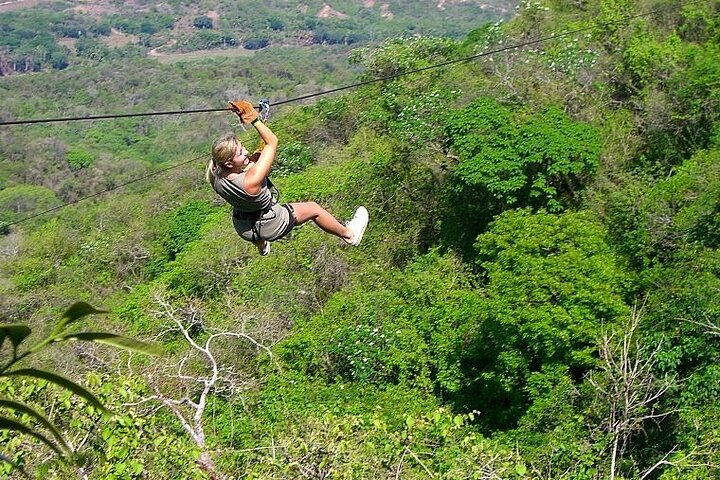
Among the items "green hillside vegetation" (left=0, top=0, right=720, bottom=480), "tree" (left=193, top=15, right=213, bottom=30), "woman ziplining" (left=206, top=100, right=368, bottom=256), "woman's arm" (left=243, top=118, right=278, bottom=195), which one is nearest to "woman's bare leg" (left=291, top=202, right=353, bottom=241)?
"woman ziplining" (left=206, top=100, right=368, bottom=256)

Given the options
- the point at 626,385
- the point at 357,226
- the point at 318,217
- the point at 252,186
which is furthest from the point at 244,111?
the point at 626,385

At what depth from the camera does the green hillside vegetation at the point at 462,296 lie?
24.4 feet

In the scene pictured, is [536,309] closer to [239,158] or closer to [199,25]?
[239,158]

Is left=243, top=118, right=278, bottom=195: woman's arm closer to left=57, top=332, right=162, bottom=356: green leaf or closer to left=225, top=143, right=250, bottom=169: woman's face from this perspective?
left=225, top=143, right=250, bottom=169: woman's face

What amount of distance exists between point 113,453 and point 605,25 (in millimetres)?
16075

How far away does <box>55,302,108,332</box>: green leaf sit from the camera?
80 centimetres

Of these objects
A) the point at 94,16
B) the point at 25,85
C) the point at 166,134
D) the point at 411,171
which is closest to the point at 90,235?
the point at 411,171

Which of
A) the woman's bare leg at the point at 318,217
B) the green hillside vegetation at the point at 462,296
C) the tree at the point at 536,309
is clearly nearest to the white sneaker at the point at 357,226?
the woman's bare leg at the point at 318,217

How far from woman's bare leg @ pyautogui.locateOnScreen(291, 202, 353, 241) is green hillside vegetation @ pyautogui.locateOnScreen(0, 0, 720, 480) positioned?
1653 millimetres

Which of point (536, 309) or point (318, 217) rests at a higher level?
point (318, 217)

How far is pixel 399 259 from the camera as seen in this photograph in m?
16.2

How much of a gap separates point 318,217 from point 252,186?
0.72 metres

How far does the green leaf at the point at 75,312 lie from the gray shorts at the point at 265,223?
3340 millimetres

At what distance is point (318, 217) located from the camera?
454 cm
